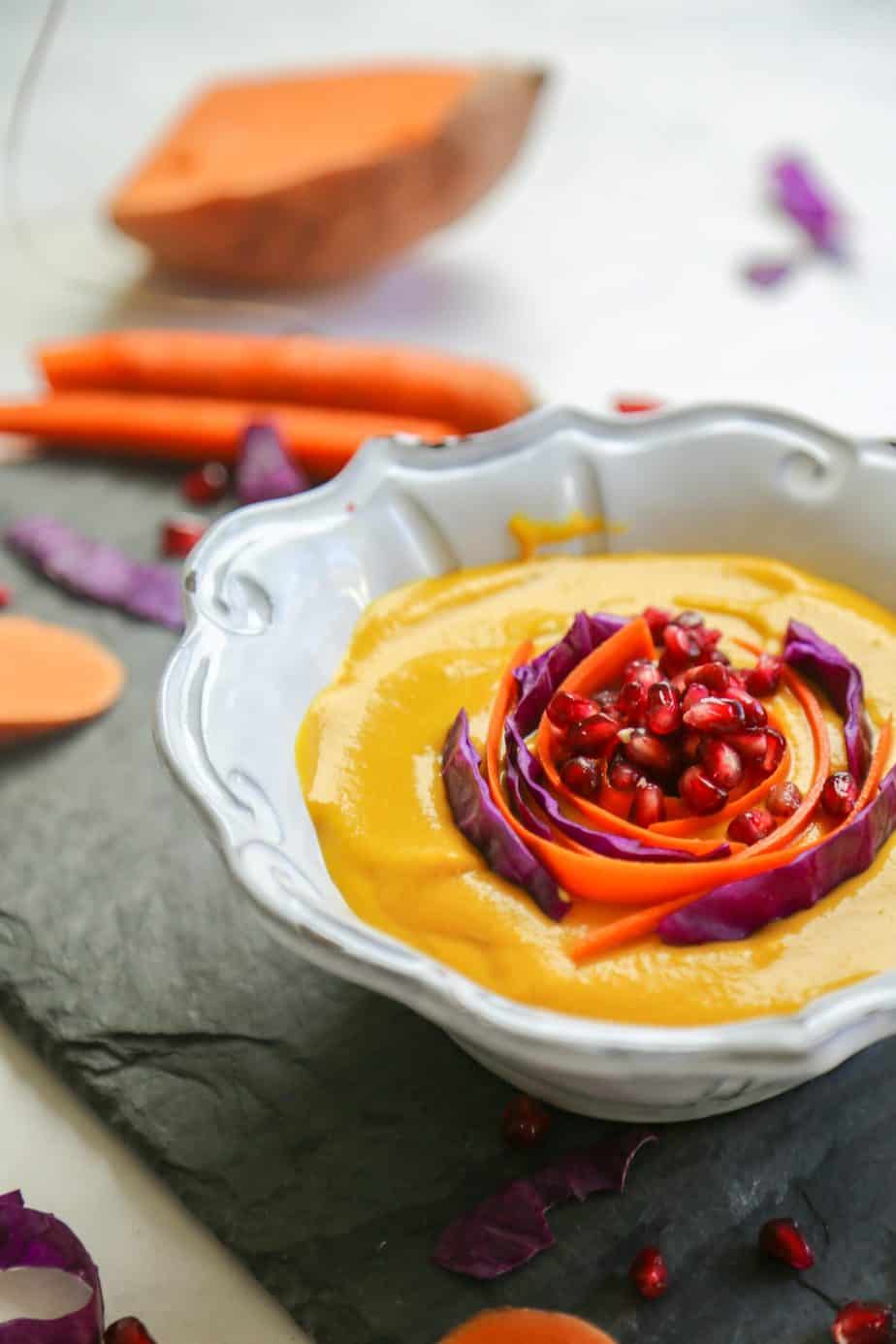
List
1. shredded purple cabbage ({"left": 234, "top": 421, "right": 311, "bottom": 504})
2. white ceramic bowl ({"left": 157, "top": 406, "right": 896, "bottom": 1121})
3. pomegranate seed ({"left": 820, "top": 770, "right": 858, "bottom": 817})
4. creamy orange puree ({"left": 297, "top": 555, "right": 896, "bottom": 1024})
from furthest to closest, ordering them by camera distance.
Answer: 1. shredded purple cabbage ({"left": 234, "top": 421, "right": 311, "bottom": 504})
2. pomegranate seed ({"left": 820, "top": 770, "right": 858, "bottom": 817})
3. creamy orange puree ({"left": 297, "top": 555, "right": 896, "bottom": 1024})
4. white ceramic bowl ({"left": 157, "top": 406, "right": 896, "bottom": 1121})

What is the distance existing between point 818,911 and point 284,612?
1.09m

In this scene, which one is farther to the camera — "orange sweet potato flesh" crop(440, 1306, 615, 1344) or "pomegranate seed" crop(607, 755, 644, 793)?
"pomegranate seed" crop(607, 755, 644, 793)

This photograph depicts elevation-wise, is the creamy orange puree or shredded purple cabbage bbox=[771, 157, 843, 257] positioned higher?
shredded purple cabbage bbox=[771, 157, 843, 257]

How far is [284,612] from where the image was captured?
9.05ft

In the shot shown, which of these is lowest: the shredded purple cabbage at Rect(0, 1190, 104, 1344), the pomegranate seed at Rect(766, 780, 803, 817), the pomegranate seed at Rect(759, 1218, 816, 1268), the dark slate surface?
the shredded purple cabbage at Rect(0, 1190, 104, 1344)

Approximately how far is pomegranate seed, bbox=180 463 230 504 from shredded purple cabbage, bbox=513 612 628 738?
164 centimetres

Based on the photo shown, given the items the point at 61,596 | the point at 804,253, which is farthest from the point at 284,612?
the point at 804,253

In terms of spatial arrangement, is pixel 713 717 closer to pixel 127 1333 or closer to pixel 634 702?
pixel 634 702

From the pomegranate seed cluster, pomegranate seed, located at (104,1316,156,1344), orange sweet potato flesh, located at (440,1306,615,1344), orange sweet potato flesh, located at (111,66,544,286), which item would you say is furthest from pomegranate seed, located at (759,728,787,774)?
orange sweet potato flesh, located at (111,66,544,286)

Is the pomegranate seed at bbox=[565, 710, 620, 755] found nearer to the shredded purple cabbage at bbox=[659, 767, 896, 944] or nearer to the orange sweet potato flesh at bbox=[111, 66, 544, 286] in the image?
the shredded purple cabbage at bbox=[659, 767, 896, 944]

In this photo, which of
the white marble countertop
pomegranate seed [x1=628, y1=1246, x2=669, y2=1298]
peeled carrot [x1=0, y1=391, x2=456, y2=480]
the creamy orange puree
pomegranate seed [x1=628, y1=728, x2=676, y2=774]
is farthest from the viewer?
the white marble countertop

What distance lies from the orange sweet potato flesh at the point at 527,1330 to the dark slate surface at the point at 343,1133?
0.11ft

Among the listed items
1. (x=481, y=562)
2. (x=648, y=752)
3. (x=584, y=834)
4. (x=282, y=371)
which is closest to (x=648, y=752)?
(x=648, y=752)

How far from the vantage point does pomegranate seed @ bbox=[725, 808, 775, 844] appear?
92.8 inches
